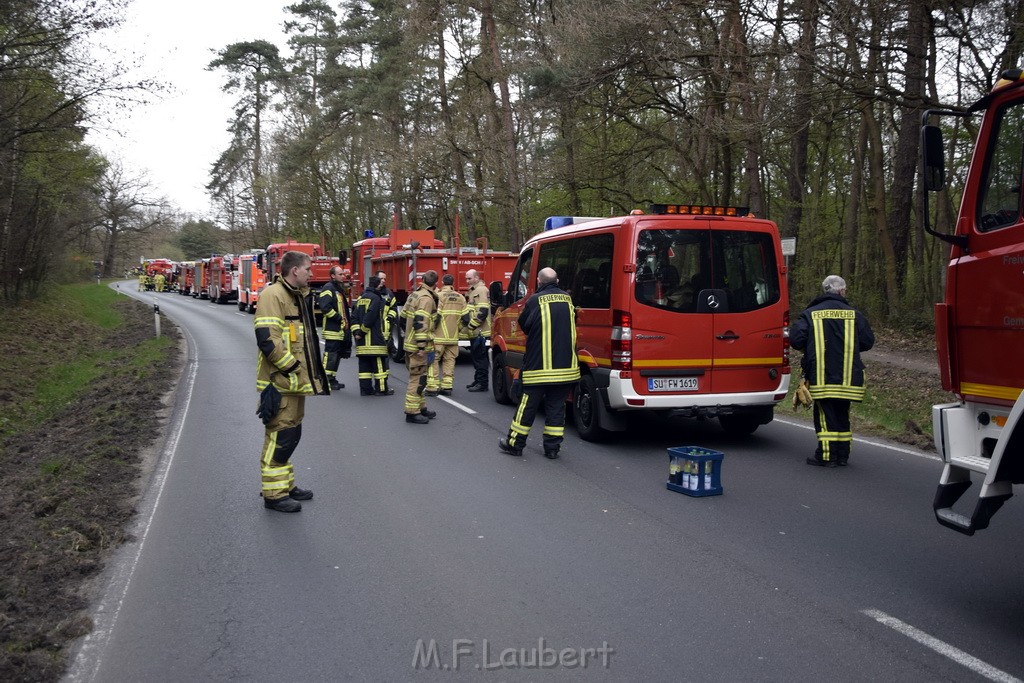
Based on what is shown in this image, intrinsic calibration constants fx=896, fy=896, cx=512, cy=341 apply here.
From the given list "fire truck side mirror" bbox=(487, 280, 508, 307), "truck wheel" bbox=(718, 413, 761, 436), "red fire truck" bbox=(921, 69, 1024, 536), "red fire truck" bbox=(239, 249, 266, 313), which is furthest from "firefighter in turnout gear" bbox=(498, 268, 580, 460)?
"red fire truck" bbox=(239, 249, 266, 313)

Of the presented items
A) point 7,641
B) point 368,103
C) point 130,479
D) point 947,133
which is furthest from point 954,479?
point 368,103

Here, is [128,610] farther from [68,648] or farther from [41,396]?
[41,396]

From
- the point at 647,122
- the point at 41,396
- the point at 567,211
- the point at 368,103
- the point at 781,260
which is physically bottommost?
the point at 41,396

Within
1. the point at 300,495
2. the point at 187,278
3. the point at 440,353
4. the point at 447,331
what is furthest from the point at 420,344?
the point at 187,278

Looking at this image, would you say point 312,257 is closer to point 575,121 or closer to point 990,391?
point 575,121

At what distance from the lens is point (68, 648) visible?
430 centimetres

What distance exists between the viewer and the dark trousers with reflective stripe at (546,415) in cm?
860

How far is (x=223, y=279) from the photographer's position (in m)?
46.7

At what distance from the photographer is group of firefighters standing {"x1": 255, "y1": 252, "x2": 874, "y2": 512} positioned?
21.9ft

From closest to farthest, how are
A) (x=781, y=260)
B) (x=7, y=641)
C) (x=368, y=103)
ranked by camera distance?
1. (x=7, y=641)
2. (x=781, y=260)
3. (x=368, y=103)

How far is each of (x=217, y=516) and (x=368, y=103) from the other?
3009 cm

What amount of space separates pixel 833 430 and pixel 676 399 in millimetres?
1458

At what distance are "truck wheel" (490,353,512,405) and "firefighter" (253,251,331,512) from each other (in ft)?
18.0

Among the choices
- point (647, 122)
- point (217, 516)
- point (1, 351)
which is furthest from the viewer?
point (647, 122)
